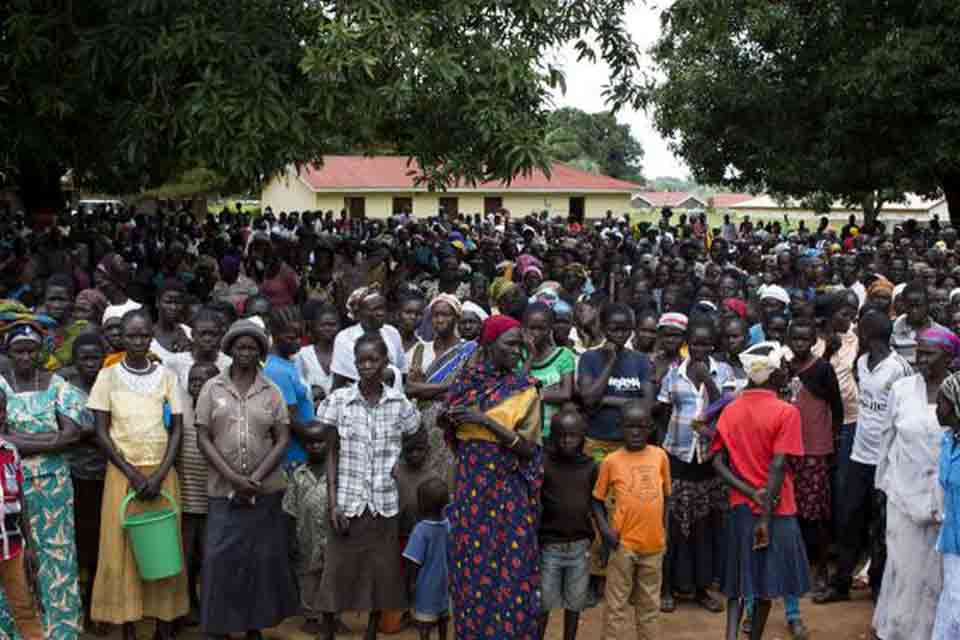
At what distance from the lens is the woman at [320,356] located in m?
6.12

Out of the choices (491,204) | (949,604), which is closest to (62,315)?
(949,604)

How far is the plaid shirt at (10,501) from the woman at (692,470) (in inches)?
128

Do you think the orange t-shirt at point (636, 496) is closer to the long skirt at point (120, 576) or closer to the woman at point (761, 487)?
the woman at point (761, 487)

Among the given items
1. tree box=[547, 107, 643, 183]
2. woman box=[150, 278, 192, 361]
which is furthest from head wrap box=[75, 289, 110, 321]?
tree box=[547, 107, 643, 183]

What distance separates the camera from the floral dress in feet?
16.4

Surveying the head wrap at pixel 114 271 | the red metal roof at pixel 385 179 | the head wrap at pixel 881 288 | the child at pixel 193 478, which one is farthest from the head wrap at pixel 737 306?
the red metal roof at pixel 385 179

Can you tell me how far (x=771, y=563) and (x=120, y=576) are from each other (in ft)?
10.2

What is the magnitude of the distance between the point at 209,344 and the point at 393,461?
1.20 meters

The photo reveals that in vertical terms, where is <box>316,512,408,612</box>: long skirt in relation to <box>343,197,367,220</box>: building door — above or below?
below

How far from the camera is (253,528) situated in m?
5.17

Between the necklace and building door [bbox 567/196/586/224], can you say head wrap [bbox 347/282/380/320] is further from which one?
building door [bbox 567/196/586/224]

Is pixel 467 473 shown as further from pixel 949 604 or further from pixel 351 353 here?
pixel 949 604

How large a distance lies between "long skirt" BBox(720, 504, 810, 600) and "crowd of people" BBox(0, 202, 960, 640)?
13 millimetres

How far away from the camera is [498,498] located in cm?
482
